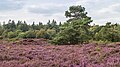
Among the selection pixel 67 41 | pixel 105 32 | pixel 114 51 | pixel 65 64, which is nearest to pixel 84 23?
pixel 105 32

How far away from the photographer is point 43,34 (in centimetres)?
6138

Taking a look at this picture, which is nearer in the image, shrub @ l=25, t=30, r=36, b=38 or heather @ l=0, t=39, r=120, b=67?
heather @ l=0, t=39, r=120, b=67

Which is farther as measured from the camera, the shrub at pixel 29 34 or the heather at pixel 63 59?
the shrub at pixel 29 34

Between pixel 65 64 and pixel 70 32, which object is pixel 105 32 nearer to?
pixel 70 32

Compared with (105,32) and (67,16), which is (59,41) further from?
(67,16)

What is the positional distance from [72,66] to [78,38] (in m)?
24.5

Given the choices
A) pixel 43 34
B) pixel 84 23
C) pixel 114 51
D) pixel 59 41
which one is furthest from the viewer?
pixel 43 34

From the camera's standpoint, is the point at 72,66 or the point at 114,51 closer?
the point at 72,66

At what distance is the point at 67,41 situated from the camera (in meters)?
37.0

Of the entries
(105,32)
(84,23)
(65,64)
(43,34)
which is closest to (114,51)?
(65,64)

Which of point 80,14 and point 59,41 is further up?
point 80,14

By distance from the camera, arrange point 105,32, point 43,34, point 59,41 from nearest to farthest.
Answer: point 59,41, point 105,32, point 43,34

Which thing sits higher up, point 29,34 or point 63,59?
point 29,34

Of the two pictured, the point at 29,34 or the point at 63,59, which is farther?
the point at 29,34
